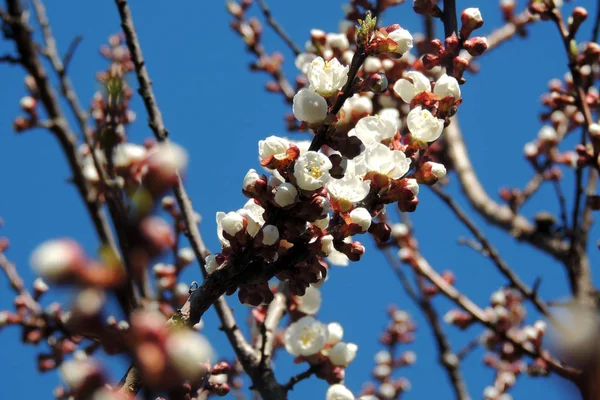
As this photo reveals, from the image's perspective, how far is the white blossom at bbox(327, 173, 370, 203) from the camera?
1611 mm

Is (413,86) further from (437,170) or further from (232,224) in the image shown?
(232,224)

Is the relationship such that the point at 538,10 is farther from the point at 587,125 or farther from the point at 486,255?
the point at 486,255

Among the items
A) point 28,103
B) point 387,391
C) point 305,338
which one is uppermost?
point 28,103

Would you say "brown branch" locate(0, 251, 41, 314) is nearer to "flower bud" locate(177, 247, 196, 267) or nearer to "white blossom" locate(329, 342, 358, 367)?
"flower bud" locate(177, 247, 196, 267)

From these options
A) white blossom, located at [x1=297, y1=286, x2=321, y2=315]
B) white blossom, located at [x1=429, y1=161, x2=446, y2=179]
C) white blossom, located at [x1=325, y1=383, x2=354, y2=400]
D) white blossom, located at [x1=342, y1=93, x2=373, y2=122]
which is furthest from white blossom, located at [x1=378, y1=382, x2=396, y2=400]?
white blossom, located at [x1=429, y1=161, x2=446, y2=179]

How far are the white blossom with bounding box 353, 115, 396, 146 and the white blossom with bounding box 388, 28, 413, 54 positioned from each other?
8.2 inches

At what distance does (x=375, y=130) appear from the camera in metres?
1.76

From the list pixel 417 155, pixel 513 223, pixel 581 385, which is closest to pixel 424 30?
pixel 513 223

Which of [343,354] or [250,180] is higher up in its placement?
[250,180]

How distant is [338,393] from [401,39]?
1.19 metres

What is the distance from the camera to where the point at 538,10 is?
275 cm

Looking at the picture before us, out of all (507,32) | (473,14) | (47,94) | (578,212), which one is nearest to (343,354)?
(473,14)

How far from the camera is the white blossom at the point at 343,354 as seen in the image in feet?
7.11

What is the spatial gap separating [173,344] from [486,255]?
2786mm
